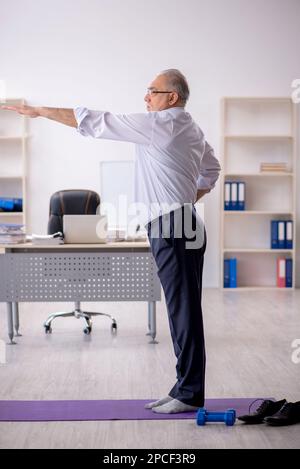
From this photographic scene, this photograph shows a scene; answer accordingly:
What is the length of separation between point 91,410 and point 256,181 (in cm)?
508

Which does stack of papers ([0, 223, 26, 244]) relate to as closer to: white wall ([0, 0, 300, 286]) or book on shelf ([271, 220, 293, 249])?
white wall ([0, 0, 300, 286])

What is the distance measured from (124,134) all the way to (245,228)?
16.6ft

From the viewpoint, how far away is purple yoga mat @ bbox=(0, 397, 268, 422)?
307 centimetres

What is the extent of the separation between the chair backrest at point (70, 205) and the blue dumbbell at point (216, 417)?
9.52 feet

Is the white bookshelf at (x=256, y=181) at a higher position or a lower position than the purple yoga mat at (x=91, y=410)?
higher

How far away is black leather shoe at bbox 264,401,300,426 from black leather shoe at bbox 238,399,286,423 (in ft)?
0.10

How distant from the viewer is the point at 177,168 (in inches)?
119

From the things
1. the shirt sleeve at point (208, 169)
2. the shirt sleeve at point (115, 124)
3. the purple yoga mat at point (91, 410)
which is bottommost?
the purple yoga mat at point (91, 410)

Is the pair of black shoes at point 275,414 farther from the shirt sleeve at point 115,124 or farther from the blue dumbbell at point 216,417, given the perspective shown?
the shirt sleeve at point 115,124

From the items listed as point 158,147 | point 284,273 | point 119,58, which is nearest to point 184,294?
point 158,147

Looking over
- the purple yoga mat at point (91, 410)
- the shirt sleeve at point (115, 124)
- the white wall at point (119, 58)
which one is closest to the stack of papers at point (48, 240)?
the purple yoga mat at point (91, 410)

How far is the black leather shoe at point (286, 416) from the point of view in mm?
2957

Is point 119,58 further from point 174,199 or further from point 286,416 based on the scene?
point 286,416
